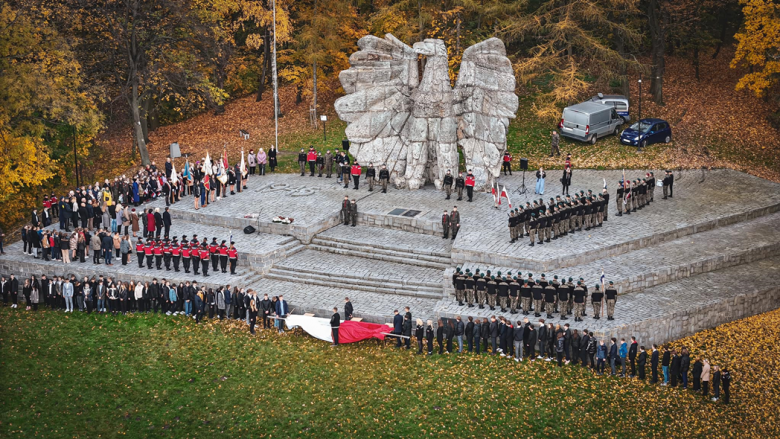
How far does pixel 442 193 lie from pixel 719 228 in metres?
10.7

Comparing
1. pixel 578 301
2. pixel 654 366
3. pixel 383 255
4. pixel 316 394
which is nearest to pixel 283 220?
pixel 383 255

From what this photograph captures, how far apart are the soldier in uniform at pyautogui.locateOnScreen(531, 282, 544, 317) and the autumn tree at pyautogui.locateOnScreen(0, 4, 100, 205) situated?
64.0 ft

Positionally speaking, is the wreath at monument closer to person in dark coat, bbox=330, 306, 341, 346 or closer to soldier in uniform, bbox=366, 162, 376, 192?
soldier in uniform, bbox=366, 162, 376, 192

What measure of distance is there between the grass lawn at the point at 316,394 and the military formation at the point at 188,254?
324cm

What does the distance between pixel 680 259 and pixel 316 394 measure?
1345 cm

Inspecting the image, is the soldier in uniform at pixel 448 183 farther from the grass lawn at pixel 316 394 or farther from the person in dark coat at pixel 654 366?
the person in dark coat at pixel 654 366

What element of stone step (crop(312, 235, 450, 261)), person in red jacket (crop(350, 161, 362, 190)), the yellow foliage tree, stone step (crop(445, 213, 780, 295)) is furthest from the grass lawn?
the yellow foliage tree

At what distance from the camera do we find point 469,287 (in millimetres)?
25484

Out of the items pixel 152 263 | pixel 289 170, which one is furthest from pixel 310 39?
pixel 152 263

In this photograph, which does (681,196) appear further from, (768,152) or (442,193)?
(442,193)

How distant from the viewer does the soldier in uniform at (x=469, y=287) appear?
25.4 metres

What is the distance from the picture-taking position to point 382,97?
34062 mm

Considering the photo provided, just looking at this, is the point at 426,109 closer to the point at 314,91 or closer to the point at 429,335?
the point at 314,91

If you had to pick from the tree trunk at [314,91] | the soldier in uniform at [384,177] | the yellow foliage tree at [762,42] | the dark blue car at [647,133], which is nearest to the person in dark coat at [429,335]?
the soldier in uniform at [384,177]
